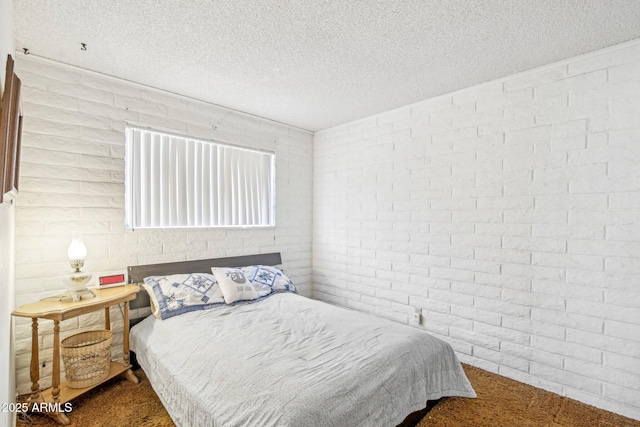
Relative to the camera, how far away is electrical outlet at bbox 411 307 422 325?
2979 millimetres

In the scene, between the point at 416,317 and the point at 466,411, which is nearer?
the point at 466,411

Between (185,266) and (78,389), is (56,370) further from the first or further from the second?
(185,266)

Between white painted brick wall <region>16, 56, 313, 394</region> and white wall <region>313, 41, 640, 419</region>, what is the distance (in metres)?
1.98

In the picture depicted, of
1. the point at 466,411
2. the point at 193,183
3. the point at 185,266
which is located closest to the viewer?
the point at 466,411

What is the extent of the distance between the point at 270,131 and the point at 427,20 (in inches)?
87.5

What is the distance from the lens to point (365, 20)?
179 centimetres

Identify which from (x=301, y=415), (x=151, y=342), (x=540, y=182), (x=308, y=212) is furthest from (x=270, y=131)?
(x=301, y=415)

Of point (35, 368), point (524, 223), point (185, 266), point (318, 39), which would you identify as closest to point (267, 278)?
point (185, 266)

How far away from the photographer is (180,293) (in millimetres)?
2549

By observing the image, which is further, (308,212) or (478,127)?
(308,212)

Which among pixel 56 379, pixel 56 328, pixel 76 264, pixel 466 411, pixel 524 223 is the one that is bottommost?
pixel 466 411

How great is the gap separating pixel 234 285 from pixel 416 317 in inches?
69.9

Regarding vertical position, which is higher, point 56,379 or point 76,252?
point 76,252

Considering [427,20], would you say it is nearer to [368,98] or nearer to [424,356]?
[368,98]
